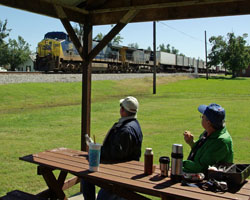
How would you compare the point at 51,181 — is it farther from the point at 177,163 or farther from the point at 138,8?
the point at 138,8

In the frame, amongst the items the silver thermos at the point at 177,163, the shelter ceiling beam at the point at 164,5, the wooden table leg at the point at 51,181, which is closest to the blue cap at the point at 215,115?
the silver thermos at the point at 177,163

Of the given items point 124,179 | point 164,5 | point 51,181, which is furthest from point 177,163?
point 164,5

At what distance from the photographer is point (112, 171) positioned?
121 inches

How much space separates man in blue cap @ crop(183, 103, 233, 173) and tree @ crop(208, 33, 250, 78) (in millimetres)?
70385

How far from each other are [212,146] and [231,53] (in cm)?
7330

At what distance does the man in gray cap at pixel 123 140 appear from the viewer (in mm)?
3193

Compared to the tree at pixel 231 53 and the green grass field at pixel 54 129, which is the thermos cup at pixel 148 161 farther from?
the tree at pixel 231 53

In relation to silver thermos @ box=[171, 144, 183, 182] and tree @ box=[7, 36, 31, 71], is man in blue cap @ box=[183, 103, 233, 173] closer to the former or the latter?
silver thermos @ box=[171, 144, 183, 182]

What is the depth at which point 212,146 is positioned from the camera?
2820 millimetres

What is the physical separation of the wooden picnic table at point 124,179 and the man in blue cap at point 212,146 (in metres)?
0.29

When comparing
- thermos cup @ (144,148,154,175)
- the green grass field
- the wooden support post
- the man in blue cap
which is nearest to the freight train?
the green grass field

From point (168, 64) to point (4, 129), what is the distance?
161 feet

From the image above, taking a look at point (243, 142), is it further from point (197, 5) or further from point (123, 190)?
point (123, 190)

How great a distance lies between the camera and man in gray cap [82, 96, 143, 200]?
10.5 feet
